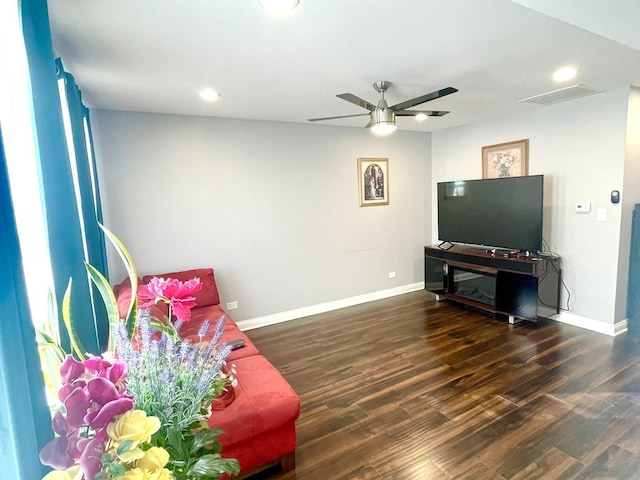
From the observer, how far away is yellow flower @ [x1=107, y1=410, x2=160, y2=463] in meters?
0.64

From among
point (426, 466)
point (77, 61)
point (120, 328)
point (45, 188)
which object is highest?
point (77, 61)

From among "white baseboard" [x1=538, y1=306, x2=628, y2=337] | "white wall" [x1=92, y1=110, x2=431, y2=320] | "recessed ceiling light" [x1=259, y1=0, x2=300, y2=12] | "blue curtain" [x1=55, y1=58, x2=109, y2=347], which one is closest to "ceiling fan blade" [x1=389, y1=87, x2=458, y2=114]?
"recessed ceiling light" [x1=259, y1=0, x2=300, y2=12]

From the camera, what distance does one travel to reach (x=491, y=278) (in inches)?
159

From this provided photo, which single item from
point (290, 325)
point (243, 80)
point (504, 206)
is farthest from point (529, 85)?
point (290, 325)

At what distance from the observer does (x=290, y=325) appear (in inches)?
164

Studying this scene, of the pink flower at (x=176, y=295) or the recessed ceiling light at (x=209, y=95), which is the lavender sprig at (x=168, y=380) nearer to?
the pink flower at (x=176, y=295)

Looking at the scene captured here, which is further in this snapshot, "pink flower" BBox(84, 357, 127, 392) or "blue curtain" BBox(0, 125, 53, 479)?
"pink flower" BBox(84, 357, 127, 392)

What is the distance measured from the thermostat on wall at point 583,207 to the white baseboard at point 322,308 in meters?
2.39

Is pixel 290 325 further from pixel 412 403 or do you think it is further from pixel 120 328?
pixel 120 328

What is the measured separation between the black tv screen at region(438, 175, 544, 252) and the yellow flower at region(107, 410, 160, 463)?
4066 mm

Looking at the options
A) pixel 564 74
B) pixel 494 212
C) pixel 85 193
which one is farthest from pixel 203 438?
pixel 494 212

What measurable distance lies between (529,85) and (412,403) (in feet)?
9.53

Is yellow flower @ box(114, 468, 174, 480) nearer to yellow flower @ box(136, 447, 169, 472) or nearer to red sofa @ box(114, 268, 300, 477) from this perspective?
yellow flower @ box(136, 447, 169, 472)

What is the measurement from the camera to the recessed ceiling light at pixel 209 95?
2.87 m
